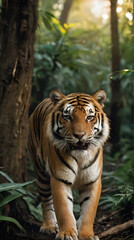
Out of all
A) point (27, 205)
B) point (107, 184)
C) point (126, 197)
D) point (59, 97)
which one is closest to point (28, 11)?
point (59, 97)

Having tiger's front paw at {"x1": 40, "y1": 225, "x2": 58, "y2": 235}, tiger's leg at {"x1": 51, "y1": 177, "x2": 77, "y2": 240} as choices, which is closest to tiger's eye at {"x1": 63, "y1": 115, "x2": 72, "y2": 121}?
tiger's leg at {"x1": 51, "y1": 177, "x2": 77, "y2": 240}

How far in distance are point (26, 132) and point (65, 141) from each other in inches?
50.4

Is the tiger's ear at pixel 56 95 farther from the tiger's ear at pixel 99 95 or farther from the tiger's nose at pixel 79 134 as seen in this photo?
the tiger's nose at pixel 79 134

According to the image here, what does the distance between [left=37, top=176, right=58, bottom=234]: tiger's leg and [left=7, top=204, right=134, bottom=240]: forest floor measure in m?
0.08

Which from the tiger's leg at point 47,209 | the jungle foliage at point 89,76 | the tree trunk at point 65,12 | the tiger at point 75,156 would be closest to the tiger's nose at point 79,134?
the tiger at point 75,156

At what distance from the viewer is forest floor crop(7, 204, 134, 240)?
3.53 metres

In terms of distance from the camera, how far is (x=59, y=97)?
129 inches

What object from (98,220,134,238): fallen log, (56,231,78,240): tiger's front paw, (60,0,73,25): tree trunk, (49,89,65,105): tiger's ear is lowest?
(98,220,134,238): fallen log

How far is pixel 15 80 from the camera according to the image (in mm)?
4082

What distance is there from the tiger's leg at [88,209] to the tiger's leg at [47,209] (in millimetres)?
710

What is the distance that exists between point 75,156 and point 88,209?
21.7 inches

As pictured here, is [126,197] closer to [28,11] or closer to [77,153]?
[77,153]

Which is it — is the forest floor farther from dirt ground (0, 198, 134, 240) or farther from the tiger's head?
the tiger's head

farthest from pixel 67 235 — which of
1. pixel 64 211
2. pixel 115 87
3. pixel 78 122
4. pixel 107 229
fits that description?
pixel 115 87
